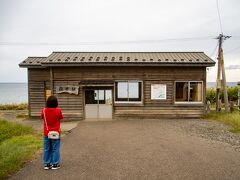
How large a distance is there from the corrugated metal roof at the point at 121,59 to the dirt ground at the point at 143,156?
5.47m

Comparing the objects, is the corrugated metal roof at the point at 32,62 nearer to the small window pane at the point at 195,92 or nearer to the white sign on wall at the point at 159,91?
the white sign on wall at the point at 159,91

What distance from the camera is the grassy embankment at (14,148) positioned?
246 inches

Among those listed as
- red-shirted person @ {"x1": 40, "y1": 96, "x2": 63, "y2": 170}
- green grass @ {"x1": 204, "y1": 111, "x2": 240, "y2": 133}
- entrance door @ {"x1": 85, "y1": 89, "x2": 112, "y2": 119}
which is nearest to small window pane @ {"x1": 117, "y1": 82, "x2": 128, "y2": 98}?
entrance door @ {"x1": 85, "y1": 89, "x2": 112, "y2": 119}

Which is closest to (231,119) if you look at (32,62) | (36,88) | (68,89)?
(68,89)

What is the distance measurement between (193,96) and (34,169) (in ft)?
41.4

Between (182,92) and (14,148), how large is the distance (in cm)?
1158

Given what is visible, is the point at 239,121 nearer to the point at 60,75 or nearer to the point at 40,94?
the point at 60,75

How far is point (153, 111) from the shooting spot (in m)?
16.2

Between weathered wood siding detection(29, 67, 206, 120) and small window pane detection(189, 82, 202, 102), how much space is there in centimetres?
37

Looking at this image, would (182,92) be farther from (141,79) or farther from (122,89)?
(122,89)

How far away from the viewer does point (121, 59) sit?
16484 millimetres

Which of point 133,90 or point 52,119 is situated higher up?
point 133,90

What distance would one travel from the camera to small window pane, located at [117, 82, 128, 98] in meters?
16.2

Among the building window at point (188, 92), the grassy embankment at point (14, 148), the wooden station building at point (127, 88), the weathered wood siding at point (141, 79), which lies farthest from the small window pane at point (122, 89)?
the grassy embankment at point (14, 148)
